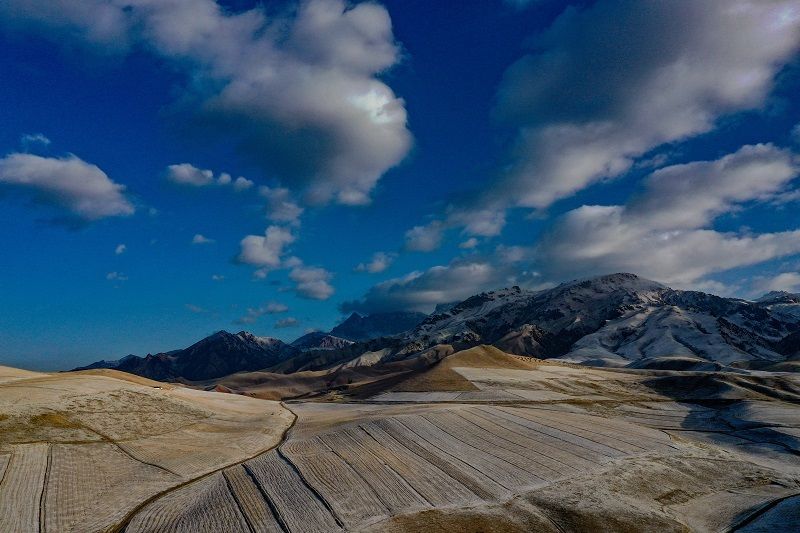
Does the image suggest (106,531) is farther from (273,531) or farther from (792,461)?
(792,461)

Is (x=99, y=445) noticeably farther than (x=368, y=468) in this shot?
→ Yes

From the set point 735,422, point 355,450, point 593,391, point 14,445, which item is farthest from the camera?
point 593,391

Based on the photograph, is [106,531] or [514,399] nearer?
[106,531]

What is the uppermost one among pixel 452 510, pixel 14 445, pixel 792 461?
pixel 14 445

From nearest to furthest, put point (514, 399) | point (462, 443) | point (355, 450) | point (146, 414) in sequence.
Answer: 1. point (355, 450)
2. point (462, 443)
3. point (146, 414)
4. point (514, 399)

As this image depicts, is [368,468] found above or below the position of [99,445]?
below

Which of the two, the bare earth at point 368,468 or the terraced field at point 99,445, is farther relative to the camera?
the terraced field at point 99,445

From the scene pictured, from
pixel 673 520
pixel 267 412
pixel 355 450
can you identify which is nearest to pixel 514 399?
pixel 267 412

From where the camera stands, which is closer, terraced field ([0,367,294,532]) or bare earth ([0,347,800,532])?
bare earth ([0,347,800,532])
